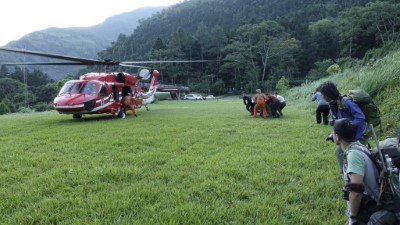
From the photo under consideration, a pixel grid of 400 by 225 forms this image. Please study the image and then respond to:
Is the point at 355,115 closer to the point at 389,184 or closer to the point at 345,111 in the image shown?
the point at 345,111

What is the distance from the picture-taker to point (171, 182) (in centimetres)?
432

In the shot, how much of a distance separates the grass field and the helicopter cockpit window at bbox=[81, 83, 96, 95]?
5.19 metres

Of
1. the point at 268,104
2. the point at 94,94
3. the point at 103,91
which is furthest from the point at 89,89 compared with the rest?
the point at 268,104

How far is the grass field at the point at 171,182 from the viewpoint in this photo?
11.0 feet

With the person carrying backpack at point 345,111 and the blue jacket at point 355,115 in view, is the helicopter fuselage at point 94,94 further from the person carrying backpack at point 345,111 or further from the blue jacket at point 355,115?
the blue jacket at point 355,115

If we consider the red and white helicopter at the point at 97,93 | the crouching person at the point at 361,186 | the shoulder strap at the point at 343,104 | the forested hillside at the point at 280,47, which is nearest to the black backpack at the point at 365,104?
the shoulder strap at the point at 343,104

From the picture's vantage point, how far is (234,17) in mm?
109625

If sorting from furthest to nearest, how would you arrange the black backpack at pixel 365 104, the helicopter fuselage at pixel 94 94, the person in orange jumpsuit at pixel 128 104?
the person in orange jumpsuit at pixel 128 104 → the helicopter fuselage at pixel 94 94 → the black backpack at pixel 365 104

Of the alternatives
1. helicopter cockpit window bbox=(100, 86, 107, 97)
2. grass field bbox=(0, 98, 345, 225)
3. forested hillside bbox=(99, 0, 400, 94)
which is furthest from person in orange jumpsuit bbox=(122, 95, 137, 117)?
forested hillside bbox=(99, 0, 400, 94)

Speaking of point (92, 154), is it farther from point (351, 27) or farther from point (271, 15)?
point (271, 15)

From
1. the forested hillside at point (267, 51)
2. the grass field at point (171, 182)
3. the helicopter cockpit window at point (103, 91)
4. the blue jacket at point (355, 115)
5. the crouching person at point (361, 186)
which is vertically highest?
the forested hillside at point (267, 51)

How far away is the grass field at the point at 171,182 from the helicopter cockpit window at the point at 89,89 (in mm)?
5193

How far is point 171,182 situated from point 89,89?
30.8 feet

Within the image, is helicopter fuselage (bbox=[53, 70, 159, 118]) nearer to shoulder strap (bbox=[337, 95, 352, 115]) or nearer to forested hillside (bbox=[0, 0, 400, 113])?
shoulder strap (bbox=[337, 95, 352, 115])
